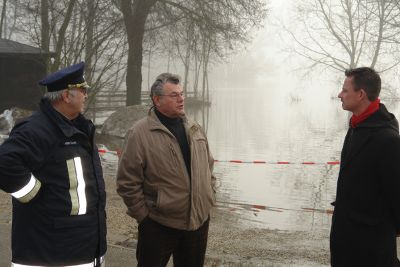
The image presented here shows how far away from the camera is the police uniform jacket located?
2.53 m

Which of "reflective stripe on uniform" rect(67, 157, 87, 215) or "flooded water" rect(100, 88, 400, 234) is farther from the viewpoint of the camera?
"flooded water" rect(100, 88, 400, 234)

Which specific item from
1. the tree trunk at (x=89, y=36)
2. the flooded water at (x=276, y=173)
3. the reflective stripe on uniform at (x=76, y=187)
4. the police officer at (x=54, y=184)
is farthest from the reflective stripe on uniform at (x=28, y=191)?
the tree trunk at (x=89, y=36)

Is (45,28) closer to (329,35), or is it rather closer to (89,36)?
(89,36)

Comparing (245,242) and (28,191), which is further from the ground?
(28,191)

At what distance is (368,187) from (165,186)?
1454 millimetres

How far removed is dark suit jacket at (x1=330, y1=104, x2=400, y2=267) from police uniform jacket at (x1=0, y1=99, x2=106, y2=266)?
178 cm

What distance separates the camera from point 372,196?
3.02 meters

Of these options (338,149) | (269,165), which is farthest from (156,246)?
(338,149)

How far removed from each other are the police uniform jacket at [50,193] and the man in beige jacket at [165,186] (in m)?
0.58

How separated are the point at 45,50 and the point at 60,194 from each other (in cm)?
1155

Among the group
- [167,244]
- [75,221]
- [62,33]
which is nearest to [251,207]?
[167,244]

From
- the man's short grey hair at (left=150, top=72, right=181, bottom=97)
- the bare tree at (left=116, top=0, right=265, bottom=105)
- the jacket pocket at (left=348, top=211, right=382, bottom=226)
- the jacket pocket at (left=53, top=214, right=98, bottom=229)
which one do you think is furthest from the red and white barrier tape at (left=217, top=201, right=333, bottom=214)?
the bare tree at (left=116, top=0, right=265, bottom=105)

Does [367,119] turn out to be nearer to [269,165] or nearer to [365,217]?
[365,217]

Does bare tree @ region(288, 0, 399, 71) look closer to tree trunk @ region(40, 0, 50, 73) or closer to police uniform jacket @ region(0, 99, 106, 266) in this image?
tree trunk @ region(40, 0, 50, 73)
